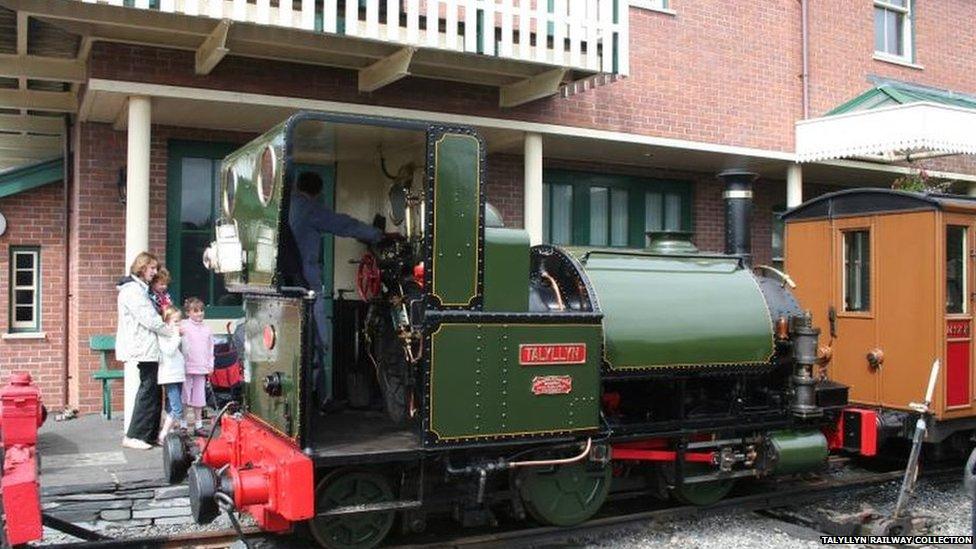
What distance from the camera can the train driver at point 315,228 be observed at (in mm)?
5340

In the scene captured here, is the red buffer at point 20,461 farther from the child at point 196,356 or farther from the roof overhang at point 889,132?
the roof overhang at point 889,132

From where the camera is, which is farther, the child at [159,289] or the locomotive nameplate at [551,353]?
the child at [159,289]

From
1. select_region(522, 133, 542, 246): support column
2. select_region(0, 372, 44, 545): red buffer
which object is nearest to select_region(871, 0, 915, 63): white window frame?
select_region(522, 133, 542, 246): support column

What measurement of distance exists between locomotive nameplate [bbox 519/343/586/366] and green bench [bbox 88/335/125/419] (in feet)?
17.6

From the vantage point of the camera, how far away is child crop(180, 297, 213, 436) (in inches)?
317

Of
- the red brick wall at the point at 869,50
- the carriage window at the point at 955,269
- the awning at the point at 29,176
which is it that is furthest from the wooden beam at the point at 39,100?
the red brick wall at the point at 869,50

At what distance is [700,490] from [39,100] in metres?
8.56

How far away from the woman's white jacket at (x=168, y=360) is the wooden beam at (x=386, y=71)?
3.13 meters

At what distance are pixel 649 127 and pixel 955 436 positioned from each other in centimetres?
528

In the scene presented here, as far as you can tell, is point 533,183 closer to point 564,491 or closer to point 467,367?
point 564,491

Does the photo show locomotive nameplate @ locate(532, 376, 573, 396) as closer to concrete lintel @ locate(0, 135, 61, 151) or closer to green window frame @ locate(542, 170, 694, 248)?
green window frame @ locate(542, 170, 694, 248)

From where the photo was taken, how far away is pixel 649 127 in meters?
11.1

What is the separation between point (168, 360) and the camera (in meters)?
7.78

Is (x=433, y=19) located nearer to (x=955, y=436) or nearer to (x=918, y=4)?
(x=955, y=436)
